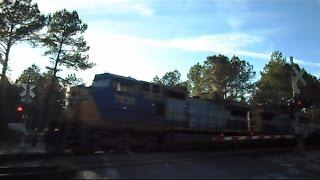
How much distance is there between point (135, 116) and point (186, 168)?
6.57m

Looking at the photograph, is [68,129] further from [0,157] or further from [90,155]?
[0,157]

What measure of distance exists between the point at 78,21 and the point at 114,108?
100ft

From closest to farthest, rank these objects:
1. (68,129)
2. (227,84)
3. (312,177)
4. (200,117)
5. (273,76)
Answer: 1. (312,177)
2. (68,129)
3. (200,117)
4. (273,76)
5. (227,84)

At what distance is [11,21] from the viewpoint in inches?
1650

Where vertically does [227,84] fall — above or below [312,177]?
above

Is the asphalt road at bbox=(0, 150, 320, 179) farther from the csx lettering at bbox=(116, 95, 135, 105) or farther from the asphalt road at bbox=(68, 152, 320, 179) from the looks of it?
the csx lettering at bbox=(116, 95, 135, 105)

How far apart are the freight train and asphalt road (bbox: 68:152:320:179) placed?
203cm

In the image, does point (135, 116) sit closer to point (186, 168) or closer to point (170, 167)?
point (170, 167)

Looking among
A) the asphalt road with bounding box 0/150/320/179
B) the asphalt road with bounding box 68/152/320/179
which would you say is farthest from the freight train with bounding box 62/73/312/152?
the asphalt road with bounding box 68/152/320/179

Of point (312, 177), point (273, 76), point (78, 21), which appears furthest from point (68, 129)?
point (273, 76)

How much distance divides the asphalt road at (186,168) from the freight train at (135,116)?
2031 millimetres

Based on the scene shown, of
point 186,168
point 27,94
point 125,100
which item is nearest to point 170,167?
point 186,168

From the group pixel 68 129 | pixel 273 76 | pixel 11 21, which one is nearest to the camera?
pixel 68 129

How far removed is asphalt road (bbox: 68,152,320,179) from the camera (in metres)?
14.0
